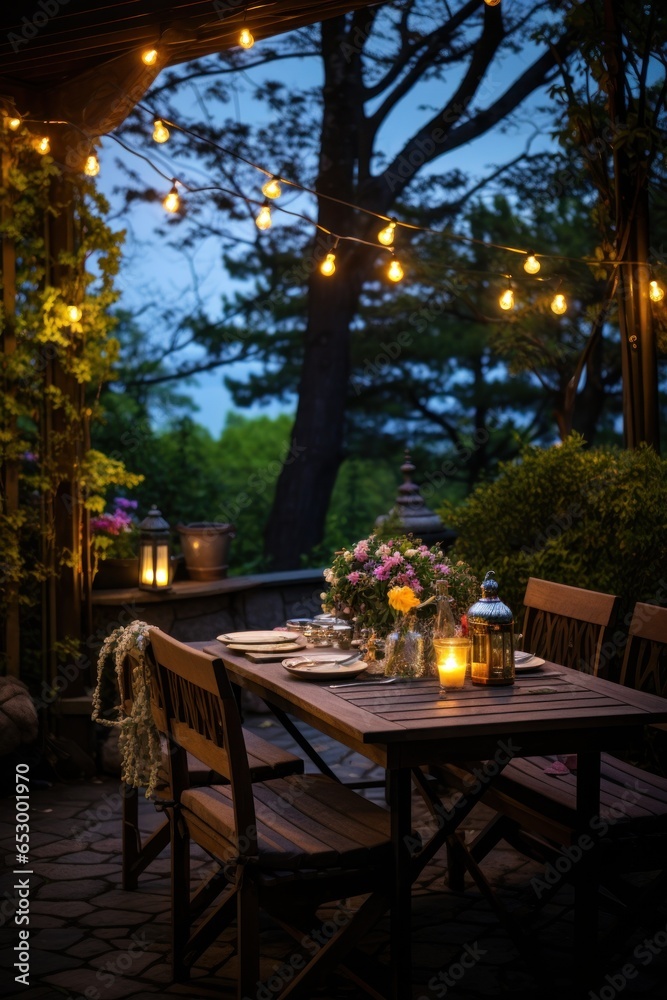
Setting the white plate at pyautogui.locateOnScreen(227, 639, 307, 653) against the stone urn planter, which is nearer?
the white plate at pyautogui.locateOnScreen(227, 639, 307, 653)

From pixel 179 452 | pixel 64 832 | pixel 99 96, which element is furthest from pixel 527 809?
pixel 179 452

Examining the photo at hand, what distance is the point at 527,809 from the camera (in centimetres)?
329

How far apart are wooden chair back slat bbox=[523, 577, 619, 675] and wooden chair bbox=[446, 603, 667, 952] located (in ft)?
0.61

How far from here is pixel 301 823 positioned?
309cm

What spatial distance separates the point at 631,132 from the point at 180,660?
3.27m

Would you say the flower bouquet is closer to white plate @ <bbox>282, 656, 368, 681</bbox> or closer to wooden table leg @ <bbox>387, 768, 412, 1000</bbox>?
white plate @ <bbox>282, 656, 368, 681</bbox>

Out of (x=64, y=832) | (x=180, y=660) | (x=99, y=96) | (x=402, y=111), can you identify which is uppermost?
(x=402, y=111)

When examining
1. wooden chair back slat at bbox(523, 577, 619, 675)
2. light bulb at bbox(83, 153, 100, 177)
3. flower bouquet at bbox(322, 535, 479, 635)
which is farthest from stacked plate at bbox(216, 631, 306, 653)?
light bulb at bbox(83, 153, 100, 177)

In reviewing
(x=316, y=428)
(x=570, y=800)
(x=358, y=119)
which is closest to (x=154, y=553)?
(x=570, y=800)

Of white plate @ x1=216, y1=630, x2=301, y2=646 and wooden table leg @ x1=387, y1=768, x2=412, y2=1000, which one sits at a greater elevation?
white plate @ x1=216, y1=630, x2=301, y2=646

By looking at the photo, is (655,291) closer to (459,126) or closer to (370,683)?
(370,683)

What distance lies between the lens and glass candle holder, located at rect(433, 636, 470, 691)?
3248 millimetres

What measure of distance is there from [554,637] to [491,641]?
0.89 metres

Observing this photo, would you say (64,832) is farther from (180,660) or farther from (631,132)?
(631,132)
